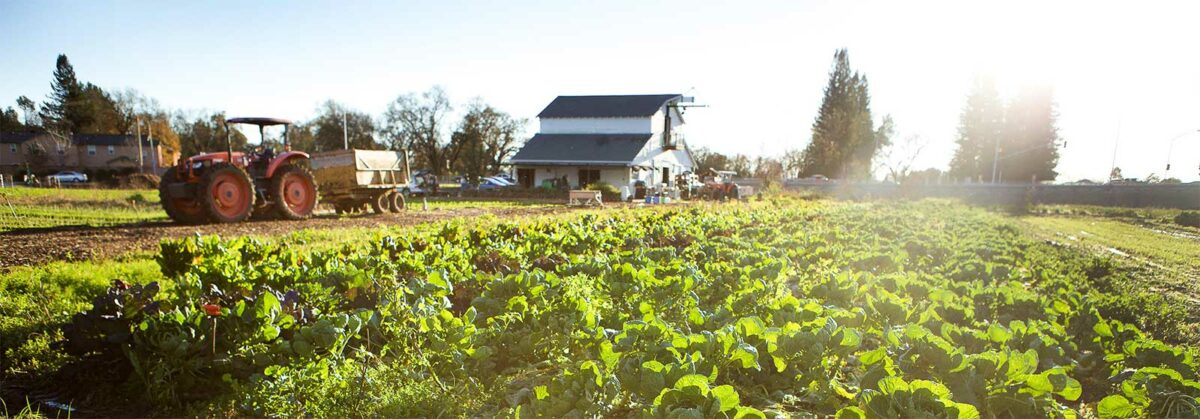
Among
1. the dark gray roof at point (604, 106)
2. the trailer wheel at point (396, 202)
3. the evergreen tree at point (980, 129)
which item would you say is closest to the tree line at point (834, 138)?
the evergreen tree at point (980, 129)

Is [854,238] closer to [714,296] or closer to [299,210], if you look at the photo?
[714,296]

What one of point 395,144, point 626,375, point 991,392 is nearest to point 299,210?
point 626,375

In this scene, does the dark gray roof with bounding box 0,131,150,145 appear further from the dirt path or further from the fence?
the fence

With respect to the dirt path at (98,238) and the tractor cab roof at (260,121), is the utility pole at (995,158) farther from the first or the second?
the dirt path at (98,238)

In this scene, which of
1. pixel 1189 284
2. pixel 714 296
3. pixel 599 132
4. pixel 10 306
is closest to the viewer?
pixel 1189 284

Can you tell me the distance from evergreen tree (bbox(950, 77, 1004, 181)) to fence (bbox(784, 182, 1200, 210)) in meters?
23.0

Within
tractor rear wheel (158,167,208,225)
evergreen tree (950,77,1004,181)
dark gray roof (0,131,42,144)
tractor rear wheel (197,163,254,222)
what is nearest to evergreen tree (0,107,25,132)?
dark gray roof (0,131,42,144)

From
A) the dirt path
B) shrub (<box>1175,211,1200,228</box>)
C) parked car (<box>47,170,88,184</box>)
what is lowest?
the dirt path

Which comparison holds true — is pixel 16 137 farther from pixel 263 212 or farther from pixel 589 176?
pixel 589 176

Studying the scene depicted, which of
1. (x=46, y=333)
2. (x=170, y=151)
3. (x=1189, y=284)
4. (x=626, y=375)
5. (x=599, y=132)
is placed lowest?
(x=46, y=333)

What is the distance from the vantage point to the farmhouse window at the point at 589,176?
106 ft

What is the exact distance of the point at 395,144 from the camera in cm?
5028

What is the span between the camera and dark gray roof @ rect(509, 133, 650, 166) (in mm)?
31469

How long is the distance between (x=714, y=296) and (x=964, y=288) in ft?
8.50
